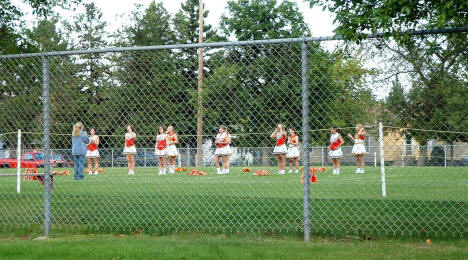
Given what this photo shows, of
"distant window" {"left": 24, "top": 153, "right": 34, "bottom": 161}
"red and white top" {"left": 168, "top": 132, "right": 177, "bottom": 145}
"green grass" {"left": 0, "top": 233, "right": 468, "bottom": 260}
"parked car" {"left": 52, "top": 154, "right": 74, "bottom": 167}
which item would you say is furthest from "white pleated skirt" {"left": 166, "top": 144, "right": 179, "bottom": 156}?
"green grass" {"left": 0, "top": 233, "right": 468, "bottom": 260}

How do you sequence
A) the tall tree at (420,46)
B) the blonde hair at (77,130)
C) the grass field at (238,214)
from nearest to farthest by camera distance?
the tall tree at (420,46) → the grass field at (238,214) → the blonde hair at (77,130)

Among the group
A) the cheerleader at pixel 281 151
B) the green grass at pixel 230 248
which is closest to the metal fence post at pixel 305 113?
the green grass at pixel 230 248

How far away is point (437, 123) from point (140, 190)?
7.12 meters

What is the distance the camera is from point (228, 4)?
145 feet

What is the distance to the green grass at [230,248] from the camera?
5.68m

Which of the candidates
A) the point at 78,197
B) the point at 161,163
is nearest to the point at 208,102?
the point at 78,197

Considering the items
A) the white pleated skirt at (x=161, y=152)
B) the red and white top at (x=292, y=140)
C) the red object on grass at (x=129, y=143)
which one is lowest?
the white pleated skirt at (x=161, y=152)

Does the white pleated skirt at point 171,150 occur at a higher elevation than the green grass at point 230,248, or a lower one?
Answer: higher

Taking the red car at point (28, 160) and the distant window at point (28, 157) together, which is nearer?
the red car at point (28, 160)

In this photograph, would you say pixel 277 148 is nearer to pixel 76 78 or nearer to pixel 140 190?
pixel 140 190

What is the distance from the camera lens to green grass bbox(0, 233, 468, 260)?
5676mm

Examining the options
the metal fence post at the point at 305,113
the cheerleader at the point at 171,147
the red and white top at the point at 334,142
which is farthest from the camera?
the red and white top at the point at 334,142

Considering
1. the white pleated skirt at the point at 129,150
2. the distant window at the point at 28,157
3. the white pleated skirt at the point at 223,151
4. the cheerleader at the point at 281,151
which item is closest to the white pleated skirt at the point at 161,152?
the white pleated skirt at the point at 129,150

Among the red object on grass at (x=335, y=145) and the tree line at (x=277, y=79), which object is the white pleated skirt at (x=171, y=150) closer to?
the tree line at (x=277, y=79)
